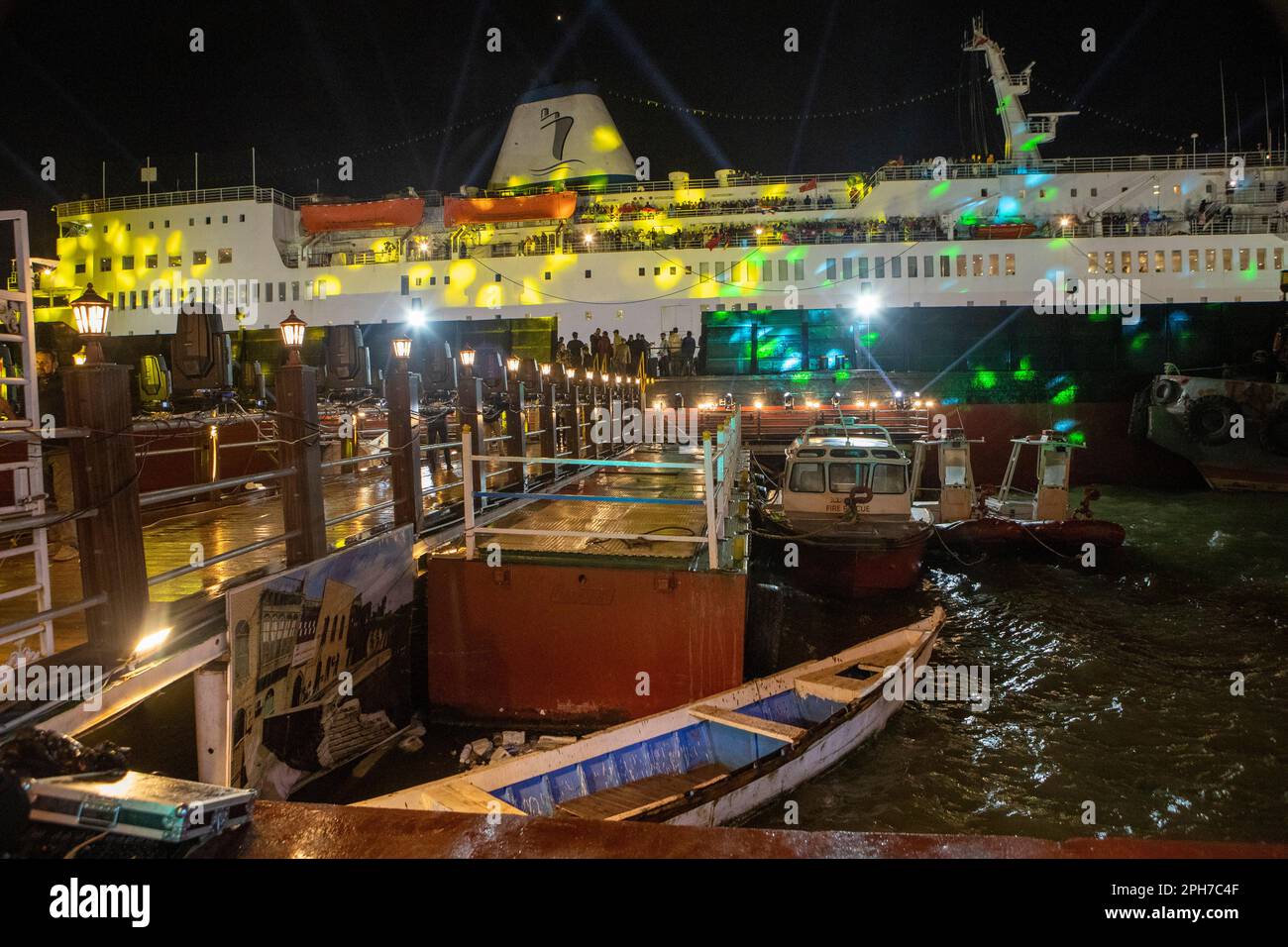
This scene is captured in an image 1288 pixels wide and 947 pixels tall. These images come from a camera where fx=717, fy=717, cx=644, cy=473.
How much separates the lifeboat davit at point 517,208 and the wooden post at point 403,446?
1216 inches

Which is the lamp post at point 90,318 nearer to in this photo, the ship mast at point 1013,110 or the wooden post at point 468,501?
the wooden post at point 468,501

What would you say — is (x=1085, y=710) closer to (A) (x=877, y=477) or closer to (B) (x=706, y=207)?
(A) (x=877, y=477)

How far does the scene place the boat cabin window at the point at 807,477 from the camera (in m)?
13.4

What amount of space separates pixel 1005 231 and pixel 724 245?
12916 mm

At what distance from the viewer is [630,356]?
26125mm

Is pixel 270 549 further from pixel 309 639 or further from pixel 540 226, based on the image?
pixel 540 226

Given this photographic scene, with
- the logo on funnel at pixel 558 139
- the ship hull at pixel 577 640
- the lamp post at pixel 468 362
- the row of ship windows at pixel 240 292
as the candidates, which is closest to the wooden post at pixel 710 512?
the ship hull at pixel 577 640

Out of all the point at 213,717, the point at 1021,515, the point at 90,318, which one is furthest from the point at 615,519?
the point at 1021,515

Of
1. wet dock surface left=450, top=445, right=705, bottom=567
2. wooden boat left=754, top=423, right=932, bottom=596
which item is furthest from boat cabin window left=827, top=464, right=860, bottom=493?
wet dock surface left=450, top=445, right=705, bottom=567

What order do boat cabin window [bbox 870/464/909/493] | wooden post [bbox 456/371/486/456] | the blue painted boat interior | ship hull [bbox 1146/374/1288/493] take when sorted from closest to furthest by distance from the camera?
the blue painted boat interior < wooden post [bbox 456/371/486/456] < boat cabin window [bbox 870/464/909/493] < ship hull [bbox 1146/374/1288/493]

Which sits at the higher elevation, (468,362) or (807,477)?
(468,362)

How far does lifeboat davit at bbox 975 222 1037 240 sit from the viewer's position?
3316 cm

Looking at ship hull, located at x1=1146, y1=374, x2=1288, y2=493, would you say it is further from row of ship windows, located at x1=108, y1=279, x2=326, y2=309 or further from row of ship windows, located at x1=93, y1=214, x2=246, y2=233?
row of ship windows, located at x1=93, y1=214, x2=246, y2=233

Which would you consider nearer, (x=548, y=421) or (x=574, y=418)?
→ (x=548, y=421)
